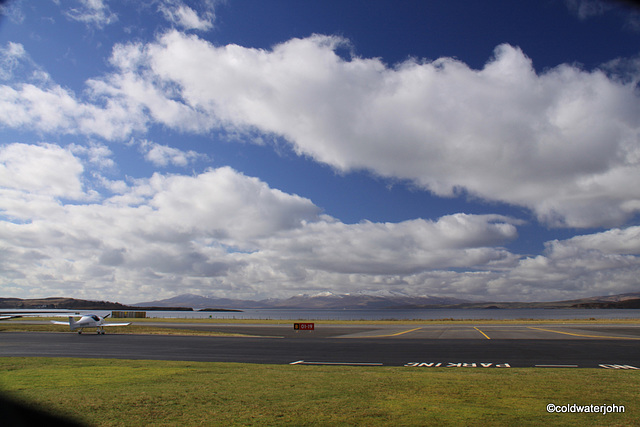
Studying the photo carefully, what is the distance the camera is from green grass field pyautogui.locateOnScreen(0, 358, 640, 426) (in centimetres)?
827

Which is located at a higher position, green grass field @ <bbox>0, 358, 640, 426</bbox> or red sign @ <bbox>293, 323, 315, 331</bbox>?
green grass field @ <bbox>0, 358, 640, 426</bbox>

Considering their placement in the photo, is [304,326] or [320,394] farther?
[304,326]

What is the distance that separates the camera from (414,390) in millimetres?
11336

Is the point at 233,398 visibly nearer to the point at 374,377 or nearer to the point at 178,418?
the point at 178,418

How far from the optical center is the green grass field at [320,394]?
27.1 ft

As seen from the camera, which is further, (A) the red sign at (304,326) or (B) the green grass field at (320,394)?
(A) the red sign at (304,326)

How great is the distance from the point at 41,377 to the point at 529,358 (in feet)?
Result: 70.5

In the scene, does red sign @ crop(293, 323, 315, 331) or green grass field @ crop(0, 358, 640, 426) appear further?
red sign @ crop(293, 323, 315, 331)

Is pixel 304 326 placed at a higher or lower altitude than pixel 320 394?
lower

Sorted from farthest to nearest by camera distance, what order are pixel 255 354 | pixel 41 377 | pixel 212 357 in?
pixel 255 354
pixel 212 357
pixel 41 377

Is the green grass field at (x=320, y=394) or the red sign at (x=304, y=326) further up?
the green grass field at (x=320, y=394)

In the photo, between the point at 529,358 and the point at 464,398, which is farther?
the point at 529,358

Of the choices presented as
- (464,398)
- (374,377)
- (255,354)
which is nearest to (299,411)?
(464,398)

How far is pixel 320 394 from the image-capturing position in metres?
10.7
